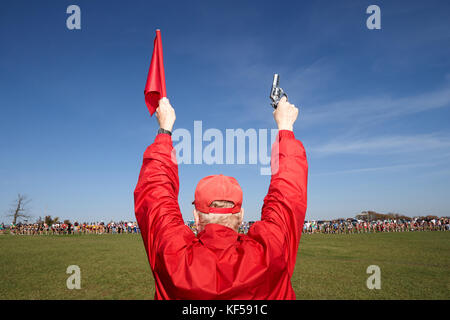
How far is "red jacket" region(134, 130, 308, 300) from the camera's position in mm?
1159

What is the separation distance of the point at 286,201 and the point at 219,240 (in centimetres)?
37

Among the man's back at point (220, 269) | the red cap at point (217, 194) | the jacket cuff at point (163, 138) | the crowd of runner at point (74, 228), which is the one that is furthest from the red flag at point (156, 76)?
the crowd of runner at point (74, 228)

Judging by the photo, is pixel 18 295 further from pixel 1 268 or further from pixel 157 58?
pixel 157 58

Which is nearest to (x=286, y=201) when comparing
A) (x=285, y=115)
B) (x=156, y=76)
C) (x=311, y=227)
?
(x=285, y=115)

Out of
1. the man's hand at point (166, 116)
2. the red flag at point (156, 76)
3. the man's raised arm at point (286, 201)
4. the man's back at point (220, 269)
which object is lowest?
the man's back at point (220, 269)

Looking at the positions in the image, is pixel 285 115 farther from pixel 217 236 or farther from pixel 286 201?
pixel 217 236

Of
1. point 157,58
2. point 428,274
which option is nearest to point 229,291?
point 157,58

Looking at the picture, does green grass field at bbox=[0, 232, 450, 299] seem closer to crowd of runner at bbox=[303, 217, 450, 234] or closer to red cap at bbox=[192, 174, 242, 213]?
red cap at bbox=[192, 174, 242, 213]

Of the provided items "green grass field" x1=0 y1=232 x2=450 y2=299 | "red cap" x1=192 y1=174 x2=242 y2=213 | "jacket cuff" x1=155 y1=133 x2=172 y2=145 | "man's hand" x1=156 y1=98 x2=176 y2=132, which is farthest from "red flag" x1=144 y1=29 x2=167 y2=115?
"green grass field" x1=0 y1=232 x2=450 y2=299

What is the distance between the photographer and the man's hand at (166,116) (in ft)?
5.18

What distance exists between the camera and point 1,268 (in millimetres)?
11500

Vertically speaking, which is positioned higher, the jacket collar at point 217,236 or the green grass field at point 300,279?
the jacket collar at point 217,236

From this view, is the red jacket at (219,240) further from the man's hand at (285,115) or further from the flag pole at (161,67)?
the flag pole at (161,67)

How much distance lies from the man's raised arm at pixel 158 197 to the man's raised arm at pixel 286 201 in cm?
40
